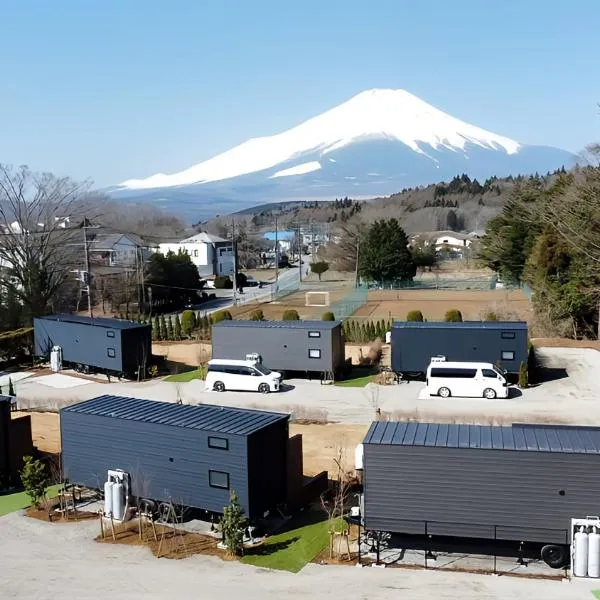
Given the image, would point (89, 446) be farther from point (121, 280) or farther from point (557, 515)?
point (121, 280)

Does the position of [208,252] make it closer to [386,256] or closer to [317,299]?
[386,256]

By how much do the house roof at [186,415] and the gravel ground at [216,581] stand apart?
88.8 inches

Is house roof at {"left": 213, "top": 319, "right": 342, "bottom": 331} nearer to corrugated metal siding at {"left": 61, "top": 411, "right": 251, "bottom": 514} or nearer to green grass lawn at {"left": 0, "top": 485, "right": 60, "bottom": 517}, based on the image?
green grass lawn at {"left": 0, "top": 485, "right": 60, "bottom": 517}

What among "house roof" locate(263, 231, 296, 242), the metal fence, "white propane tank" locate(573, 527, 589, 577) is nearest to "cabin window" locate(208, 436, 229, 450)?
"white propane tank" locate(573, 527, 589, 577)

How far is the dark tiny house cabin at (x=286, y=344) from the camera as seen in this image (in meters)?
27.4

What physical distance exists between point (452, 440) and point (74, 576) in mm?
6193

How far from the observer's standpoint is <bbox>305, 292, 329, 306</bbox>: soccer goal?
171 feet

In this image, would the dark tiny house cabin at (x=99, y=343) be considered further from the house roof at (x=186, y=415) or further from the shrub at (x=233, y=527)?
the shrub at (x=233, y=527)

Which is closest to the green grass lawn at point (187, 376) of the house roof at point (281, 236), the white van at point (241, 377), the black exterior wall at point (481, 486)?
the white van at point (241, 377)

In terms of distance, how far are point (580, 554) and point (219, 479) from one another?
5836 mm

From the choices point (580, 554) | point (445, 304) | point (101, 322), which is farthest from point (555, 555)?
point (445, 304)

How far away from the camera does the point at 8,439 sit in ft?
55.7

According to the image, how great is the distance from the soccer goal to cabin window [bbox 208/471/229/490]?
3785cm

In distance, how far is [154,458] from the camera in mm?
14102
